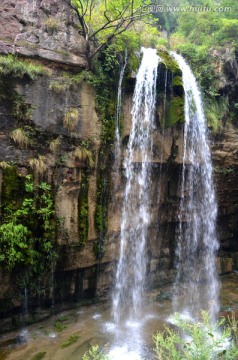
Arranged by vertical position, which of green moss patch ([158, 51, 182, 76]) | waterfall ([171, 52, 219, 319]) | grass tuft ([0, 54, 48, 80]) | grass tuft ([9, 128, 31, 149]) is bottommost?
waterfall ([171, 52, 219, 319])

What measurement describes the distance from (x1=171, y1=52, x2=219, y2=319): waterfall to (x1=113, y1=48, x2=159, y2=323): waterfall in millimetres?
1324

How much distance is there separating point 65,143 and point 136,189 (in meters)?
2.71

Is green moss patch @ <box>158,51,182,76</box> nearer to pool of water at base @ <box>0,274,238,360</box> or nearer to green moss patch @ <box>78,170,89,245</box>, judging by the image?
green moss patch @ <box>78,170,89,245</box>

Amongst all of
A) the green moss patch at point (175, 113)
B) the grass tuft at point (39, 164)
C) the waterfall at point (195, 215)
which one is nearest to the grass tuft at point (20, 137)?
the grass tuft at point (39, 164)

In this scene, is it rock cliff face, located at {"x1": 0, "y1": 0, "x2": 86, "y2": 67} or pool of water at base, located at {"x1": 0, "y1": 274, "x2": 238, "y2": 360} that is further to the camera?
rock cliff face, located at {"x1": 0, "y1": 0, "x2": 86, "y2": 67}

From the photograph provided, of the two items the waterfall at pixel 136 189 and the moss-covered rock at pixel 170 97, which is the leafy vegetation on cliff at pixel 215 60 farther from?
the waterfall at pixel 136 189

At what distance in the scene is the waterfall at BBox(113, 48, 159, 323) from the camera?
934 cm

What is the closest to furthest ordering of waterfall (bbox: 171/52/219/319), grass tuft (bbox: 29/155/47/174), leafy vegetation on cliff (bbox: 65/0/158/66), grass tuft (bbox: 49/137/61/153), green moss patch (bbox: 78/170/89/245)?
grass tuft (bbox: 29/155/47/174) → grass tuft (bbox: 49/137/61/153) → green moss patch (bbox: 78/170/89/245) → leafy vegetation on cliff (bbox: 65/0/158/66) → waterfall (bbox: 171/52/219/319)

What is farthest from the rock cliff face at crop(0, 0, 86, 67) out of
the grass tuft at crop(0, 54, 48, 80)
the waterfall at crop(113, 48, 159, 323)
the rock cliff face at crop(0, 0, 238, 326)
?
the waterfall at crop(113, 48, 159, 323)

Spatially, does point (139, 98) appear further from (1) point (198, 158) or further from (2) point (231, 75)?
(2) point (231, 75)

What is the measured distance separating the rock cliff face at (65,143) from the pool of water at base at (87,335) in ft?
1.93

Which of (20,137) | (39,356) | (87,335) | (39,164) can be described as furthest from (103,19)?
(39,356)

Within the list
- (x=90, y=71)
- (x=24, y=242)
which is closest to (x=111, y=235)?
(x=24, y=242)

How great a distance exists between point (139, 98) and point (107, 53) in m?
1.68
